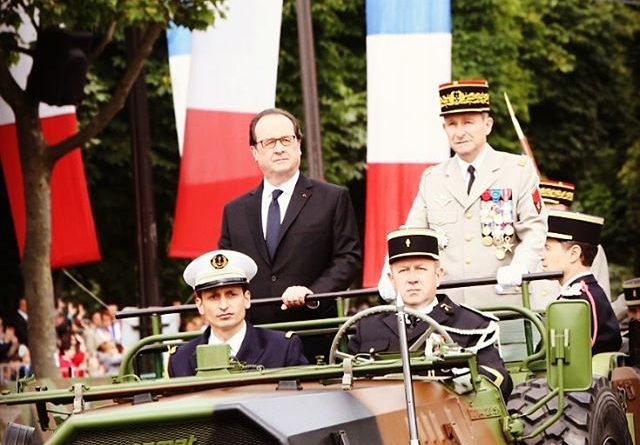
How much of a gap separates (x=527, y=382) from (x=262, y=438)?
7.92 feet

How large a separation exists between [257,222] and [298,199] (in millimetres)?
267

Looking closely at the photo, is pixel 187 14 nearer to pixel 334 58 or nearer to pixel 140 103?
pixel 140 103

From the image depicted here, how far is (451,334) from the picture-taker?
875 centimetres

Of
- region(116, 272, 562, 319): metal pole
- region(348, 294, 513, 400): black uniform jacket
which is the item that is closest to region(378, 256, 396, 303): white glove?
region(116, 272, 562, 319): metal pole

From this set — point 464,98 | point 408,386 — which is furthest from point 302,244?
point 408,386

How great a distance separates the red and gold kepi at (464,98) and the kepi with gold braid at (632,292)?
187cm

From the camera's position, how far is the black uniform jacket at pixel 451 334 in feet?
28.6

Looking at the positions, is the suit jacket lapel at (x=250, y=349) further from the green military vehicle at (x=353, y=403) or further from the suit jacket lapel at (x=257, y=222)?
the suit jacket lapel at (x=257, y=222)

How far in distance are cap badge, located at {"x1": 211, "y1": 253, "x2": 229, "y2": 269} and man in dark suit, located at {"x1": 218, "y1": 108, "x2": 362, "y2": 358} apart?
136 cm

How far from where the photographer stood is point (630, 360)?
10961mm

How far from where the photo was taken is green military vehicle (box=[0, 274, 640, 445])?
682 cm

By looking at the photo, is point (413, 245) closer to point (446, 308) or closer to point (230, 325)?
point (446, 308)

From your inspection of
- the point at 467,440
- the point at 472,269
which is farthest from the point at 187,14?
the point at 467,440

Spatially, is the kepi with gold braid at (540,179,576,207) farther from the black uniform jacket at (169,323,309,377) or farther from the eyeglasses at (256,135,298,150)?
the black uniform jacket at (169,323,309,377)
